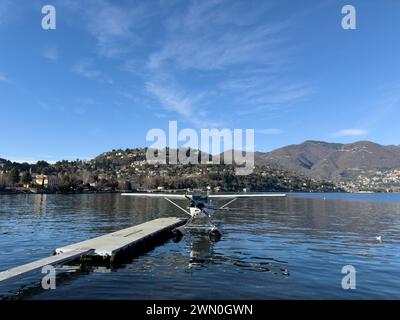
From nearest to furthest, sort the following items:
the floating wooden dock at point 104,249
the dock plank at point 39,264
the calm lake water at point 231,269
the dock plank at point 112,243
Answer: the dock plank at point 39,264 → the calm lake water at point 231,269 → the floating wooden dock at point 104,249 → the dock plank at point 112,243

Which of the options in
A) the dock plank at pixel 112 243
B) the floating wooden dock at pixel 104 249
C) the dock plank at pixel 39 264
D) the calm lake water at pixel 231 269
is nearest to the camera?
the dock plank at pixel 39 264

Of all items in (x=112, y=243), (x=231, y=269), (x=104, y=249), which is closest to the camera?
(x=231, y=269)

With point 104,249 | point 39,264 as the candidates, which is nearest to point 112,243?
point 104,249

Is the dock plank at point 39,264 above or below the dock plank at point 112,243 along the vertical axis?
above

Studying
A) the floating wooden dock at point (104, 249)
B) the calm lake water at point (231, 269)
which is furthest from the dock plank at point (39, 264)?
the calm lake water at point (231, 269)

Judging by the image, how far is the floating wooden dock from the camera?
1845 cm

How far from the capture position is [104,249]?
24125 mm

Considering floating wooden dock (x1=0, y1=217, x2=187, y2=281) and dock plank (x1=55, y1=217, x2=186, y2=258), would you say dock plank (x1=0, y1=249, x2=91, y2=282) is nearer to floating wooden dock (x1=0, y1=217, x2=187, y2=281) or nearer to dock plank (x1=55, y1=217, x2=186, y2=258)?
floating wooden dock (x1=0, y1=217, x2=187, y2=281)

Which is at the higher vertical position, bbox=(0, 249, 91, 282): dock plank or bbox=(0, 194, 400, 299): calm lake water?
bbox=(0, 249, 91, 282): dock plank

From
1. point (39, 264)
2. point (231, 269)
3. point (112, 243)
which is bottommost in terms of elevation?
point (231, 269)

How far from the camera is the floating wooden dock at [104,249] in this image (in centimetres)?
1845

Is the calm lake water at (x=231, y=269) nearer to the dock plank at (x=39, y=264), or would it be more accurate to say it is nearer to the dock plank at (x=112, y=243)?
the dock plank at (x=39, y=264)

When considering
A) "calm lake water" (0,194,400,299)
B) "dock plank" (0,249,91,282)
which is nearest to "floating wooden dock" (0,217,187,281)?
"dock plank" (0,249,91,282)

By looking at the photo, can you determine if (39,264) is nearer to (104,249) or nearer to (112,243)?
(104,249)
